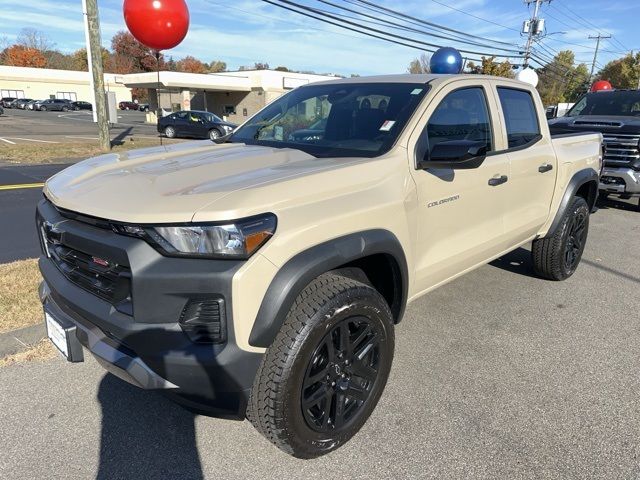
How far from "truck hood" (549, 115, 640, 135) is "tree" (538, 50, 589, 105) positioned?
51087mm

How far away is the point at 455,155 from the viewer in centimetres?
273

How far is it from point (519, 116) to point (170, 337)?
335 centimetres

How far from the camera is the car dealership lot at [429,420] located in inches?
95.1

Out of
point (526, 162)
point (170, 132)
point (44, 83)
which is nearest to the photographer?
point (526, 162)

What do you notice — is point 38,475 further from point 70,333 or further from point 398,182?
point 398,182

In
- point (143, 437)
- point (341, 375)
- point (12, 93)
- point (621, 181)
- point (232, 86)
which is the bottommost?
point (143, 437)

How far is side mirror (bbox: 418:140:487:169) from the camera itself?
8.96ft

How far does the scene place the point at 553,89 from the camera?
198ft

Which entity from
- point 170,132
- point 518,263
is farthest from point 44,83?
point 518,263

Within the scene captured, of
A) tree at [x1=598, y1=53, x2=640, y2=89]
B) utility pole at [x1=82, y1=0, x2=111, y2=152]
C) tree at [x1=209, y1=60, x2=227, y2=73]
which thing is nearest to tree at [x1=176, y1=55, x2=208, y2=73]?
tree at [x1=209, y1=60, x2=227, y2=73]

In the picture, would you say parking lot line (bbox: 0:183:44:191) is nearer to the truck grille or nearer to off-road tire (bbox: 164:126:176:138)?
the truck grille

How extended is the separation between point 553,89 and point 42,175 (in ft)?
205

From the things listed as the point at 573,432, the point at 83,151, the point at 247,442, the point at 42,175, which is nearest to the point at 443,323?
the point at 573,432

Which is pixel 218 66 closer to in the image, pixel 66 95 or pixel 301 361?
pixel 66 95
